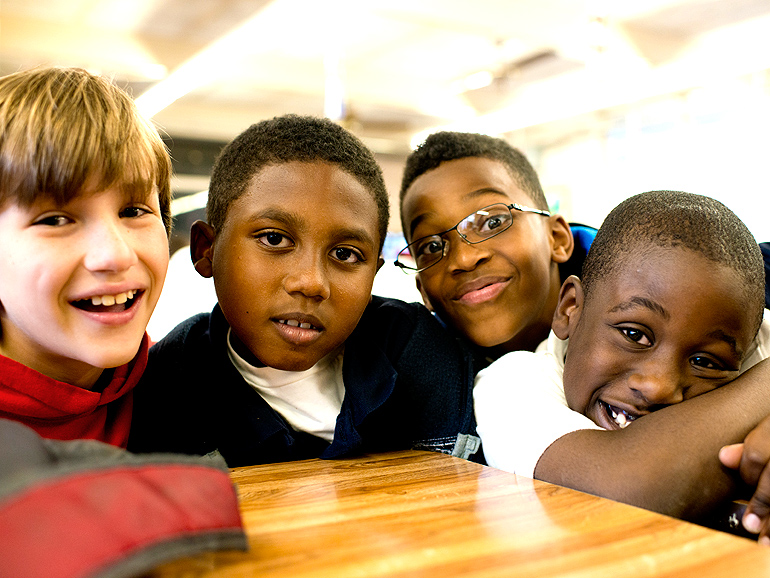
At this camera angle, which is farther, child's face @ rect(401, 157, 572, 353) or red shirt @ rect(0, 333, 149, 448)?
child's face @ rect(401, 157, 572, 353)

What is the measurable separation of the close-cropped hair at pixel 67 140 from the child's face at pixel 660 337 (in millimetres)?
665

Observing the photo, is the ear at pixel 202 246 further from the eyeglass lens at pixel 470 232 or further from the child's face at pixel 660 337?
the child's face at pixel 660 337

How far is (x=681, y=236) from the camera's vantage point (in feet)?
3.09

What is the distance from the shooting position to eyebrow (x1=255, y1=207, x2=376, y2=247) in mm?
1008

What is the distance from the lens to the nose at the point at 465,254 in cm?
132

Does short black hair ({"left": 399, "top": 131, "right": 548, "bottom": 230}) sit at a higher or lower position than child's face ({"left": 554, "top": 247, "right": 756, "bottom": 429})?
higher

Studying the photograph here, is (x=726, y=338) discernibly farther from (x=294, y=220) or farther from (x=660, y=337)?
(x=294, y=220)

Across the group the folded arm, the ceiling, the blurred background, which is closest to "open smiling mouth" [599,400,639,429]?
the folded arm

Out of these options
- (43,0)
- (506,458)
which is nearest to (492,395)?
(506,458)

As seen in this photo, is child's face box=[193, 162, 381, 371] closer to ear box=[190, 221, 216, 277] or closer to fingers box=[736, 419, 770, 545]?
ear box=[190, 221, 216, 277]

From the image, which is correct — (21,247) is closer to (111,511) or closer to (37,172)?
(37,172)

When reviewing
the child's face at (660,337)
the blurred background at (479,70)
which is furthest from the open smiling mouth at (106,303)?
the blurred background at (479,70)

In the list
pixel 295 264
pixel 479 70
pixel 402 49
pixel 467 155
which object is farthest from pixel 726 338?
pixel 479 70

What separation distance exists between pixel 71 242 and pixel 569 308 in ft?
Answer: 2.44
